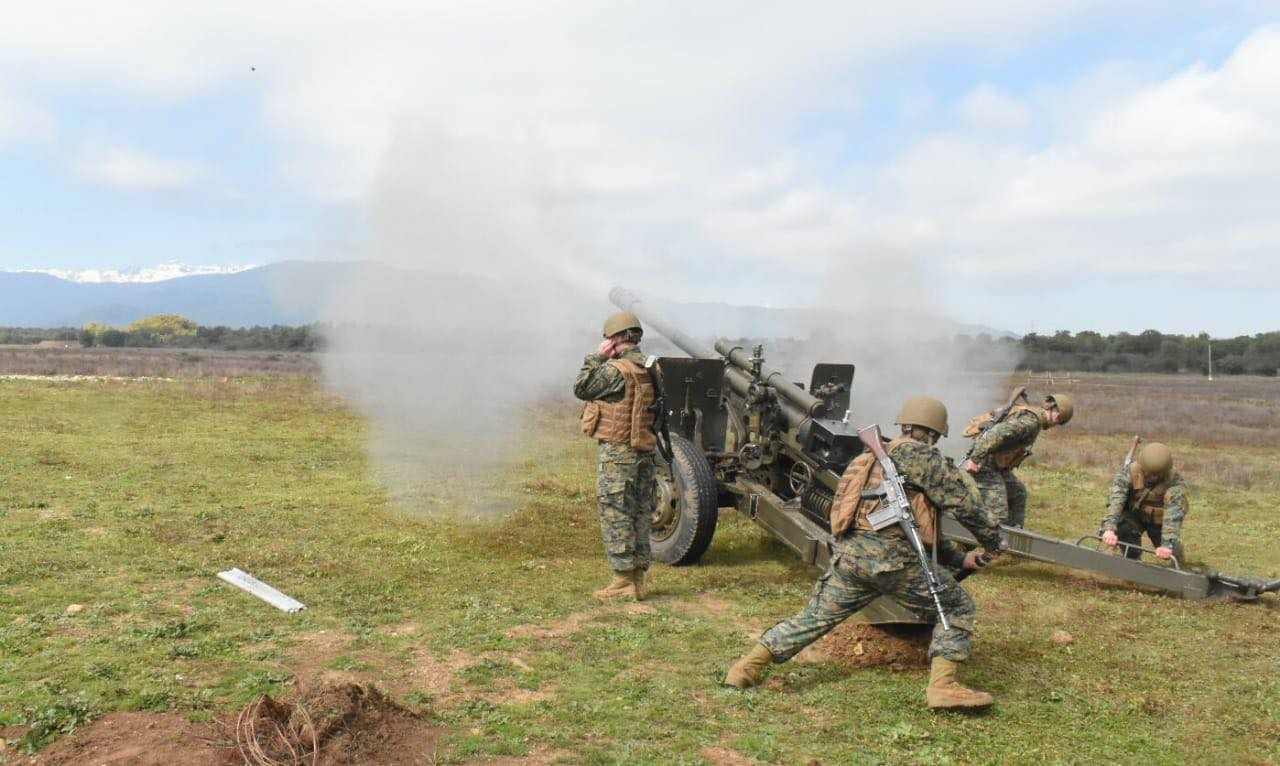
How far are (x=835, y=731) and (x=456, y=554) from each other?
3781 millimetres

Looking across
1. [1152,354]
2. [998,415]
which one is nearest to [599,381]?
[998,415]

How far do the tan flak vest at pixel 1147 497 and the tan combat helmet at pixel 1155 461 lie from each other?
66 mm

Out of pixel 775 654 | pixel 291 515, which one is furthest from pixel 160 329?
pixel 775 654

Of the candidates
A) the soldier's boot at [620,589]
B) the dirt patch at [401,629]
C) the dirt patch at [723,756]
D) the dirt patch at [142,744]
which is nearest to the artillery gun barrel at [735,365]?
the soldier's boot at [620,589]

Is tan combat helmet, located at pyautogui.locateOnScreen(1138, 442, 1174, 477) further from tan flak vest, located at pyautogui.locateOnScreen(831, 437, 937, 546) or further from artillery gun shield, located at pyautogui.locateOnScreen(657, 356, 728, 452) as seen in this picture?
tan flak vest, located at pyautogui.locateOnScreen(831, 437, 937, 546)

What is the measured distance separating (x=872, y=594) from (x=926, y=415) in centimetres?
92

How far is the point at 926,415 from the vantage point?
464 centimetres

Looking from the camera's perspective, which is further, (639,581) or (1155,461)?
(1155,461)

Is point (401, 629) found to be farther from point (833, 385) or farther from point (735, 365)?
point (833, 385)

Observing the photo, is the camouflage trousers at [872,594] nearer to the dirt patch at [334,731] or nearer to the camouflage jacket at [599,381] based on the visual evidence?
the dirt patch at [334,731]

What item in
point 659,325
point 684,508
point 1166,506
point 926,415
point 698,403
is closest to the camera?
point 926,415

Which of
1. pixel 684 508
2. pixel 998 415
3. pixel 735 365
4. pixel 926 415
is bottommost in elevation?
pixel 684 508

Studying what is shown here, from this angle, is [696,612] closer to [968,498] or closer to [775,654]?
[775,654]

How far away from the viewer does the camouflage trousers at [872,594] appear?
4.46 metres
